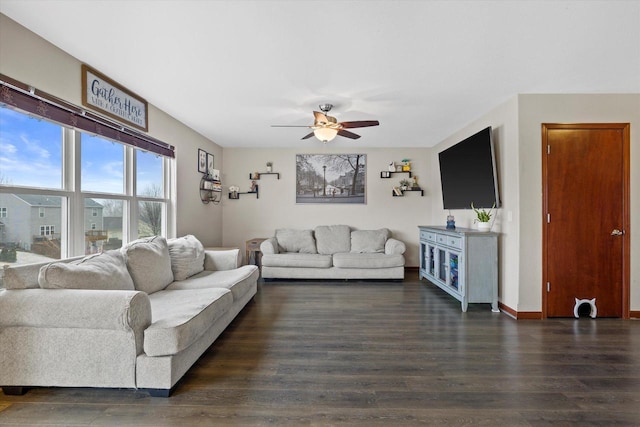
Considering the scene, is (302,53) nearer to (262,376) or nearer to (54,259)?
(262,376)

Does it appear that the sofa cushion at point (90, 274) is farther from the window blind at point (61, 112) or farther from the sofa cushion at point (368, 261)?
the sofa cushion at point (368, 261)

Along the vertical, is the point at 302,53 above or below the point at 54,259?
above

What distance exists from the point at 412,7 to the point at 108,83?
2.72 meters

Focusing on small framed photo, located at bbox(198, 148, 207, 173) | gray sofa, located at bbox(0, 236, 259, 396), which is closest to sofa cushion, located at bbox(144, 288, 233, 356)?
gray sofa, located at bbox(0, 236, 259, 396)

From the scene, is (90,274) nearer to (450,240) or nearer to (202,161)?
(202,161)

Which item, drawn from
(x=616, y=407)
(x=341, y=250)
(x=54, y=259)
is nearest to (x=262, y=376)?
(x=54, y=259)

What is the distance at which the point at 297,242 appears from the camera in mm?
5406

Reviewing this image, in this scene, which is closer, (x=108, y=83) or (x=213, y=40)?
(x=213, y=40)

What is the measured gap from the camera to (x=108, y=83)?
9.11 feet

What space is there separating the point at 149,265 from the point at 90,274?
0.69 m

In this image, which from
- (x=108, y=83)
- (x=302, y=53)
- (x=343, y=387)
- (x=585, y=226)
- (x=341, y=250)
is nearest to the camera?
(x=343, y=387)

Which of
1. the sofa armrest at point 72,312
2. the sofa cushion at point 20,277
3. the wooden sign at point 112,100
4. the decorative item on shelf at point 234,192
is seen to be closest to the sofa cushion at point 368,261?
the decorative item on shelf at point 234,192

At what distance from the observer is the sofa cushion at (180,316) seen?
179 centimetres

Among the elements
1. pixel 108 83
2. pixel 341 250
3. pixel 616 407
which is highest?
pixel 108 83
